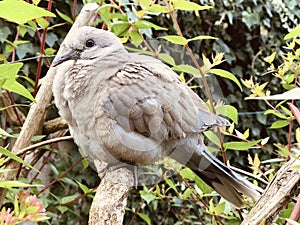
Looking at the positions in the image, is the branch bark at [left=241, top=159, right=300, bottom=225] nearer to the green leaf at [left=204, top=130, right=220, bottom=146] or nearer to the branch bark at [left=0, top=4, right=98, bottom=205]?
the green leaf at [left=204, top=130, right=220, bottom=146]

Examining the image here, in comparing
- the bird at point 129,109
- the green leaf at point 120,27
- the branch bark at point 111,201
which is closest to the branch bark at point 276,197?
the branch bark at point 111,201

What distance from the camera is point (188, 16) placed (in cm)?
264

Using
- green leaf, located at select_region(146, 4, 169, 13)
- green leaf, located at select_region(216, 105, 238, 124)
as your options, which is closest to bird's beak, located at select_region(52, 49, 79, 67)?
green leaf, located at select_region(146, 4, 169, 13)

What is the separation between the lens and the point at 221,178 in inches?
43.6

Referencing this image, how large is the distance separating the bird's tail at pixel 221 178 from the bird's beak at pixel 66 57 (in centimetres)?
36

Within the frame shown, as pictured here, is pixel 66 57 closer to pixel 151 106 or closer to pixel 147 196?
pixel 151 106

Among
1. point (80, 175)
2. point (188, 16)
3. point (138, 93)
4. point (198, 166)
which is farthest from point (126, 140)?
point (188, 16)

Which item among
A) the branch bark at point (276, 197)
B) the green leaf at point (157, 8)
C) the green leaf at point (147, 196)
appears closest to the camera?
the branch bark at point (276, 197)

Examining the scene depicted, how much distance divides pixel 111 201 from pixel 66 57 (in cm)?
41

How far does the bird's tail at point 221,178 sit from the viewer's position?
1.04 meters

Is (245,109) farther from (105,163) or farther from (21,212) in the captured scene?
(21,212)

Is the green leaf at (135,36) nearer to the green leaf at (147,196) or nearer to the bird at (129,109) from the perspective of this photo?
the bird at (129,109)

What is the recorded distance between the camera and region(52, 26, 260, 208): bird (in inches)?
39.6

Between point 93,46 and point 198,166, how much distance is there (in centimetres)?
37
